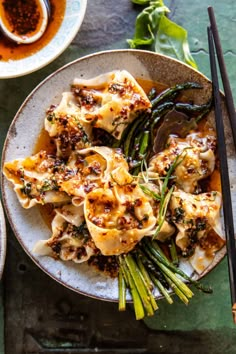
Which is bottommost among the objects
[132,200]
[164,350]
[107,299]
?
[164,350]

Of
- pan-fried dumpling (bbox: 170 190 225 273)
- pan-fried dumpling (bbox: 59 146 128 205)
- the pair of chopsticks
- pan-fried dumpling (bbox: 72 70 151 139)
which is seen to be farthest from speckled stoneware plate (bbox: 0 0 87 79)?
pan-fried dumpling (bbox: 170 190 225 273)

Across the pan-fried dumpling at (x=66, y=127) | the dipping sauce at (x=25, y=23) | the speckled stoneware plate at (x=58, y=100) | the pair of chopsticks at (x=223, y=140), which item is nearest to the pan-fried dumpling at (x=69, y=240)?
the speckled stoneware plate at (x=58, y=100)

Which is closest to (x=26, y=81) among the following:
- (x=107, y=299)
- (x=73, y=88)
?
(x=73, y=88)

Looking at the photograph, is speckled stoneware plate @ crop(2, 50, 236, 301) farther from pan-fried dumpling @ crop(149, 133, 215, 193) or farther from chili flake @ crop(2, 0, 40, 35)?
chili flake @ crop(2, 0, 40, 35)

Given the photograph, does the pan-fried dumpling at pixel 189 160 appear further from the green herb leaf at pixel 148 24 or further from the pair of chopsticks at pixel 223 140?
the green herb leaf at pixel 148 24

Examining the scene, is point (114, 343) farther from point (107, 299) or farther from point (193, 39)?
point (193, 39)

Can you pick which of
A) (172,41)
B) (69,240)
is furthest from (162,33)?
(69,240)
